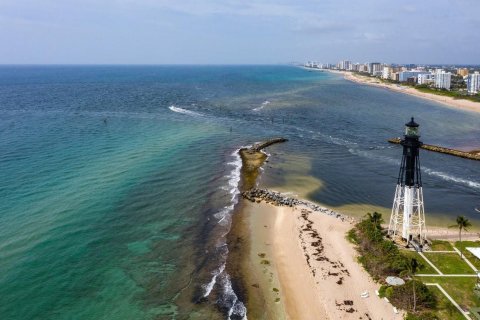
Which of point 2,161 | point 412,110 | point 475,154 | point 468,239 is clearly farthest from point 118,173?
point 412,110

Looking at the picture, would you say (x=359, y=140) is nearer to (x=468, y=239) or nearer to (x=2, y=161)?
(x=468, y=239)

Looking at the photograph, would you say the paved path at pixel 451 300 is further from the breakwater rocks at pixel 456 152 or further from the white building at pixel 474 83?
the white building at pixel 474 83

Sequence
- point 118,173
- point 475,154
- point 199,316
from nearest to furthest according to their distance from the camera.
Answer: point 199,316, point 118,173, point 475,154

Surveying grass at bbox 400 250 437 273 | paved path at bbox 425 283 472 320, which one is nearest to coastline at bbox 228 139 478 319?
paved path at bbox 425 283 472 320

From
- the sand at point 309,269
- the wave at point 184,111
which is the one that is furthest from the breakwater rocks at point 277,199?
the wave at point 184,111

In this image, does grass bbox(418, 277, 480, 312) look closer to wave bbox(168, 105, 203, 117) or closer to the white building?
wave bbox(168, 105, 203, 117)
